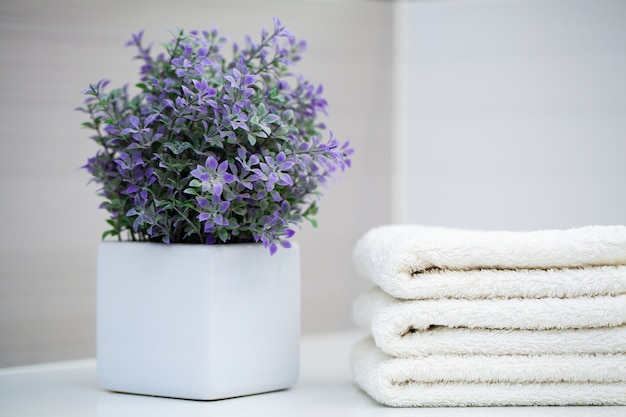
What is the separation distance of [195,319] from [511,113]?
27.8 inches

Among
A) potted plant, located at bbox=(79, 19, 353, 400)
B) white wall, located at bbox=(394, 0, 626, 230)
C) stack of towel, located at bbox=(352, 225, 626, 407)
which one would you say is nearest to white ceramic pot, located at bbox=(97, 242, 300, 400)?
potted plant, located at bbox=(79, 19, 353, 400)

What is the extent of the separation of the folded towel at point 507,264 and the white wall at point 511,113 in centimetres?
21

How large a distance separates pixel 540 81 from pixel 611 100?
151 millimetres

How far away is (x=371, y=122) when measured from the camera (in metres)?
1.43

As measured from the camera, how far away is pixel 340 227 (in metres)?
1.39

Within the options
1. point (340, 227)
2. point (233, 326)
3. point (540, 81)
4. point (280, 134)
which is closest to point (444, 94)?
point (540, 81)

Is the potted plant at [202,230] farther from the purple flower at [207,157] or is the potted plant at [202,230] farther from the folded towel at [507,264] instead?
the folded towel at [507,264]

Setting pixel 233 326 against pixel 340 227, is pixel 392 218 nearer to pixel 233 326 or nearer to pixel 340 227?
pixel 340 227

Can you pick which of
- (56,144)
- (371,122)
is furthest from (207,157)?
(371,122)

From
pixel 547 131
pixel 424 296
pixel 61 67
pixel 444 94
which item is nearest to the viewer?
pixel 424 296

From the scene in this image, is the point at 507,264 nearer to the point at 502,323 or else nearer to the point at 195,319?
the point at 502,323

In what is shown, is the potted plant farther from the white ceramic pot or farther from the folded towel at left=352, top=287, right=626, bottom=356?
Answer: the folded towel at left=352, top=287, right=626, bottom=356

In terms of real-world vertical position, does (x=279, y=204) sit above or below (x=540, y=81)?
below

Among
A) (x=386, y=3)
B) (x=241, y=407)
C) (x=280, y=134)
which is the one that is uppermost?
(x=386, y=3)
